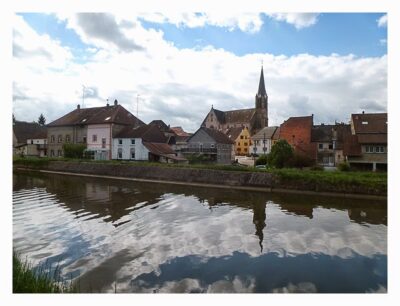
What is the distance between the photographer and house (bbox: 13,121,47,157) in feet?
148

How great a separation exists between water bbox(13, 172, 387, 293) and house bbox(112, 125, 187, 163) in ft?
60.1

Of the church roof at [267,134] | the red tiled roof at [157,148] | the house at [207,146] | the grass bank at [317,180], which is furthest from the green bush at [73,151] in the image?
the church roof at [267,134]

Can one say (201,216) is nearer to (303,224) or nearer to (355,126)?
(303,224)

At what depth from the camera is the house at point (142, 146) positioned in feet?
116

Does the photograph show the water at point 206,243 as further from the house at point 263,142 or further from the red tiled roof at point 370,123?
the house at point 263,142

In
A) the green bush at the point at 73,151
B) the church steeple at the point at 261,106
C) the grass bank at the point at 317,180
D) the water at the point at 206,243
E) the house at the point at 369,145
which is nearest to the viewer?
the water at the point at 206,243

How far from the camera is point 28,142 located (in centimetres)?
4691

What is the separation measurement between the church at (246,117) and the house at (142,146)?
3579 centimetres

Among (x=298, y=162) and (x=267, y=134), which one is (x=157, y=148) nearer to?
(x=298, y=162)

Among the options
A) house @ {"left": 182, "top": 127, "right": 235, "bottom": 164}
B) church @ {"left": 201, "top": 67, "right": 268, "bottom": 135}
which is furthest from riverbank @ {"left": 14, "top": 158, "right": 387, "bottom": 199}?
church @ {"left": 201, "top": 67, "right": 268, "bottom": 135}

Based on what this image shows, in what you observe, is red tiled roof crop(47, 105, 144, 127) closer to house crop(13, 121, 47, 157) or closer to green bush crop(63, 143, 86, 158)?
green bush crop(63, 143, 86, 158)

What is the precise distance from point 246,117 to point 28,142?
148 feet

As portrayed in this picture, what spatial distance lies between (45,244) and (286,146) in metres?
20.2

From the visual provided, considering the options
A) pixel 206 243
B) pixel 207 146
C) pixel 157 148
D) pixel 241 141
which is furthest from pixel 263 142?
pixel 206 243
